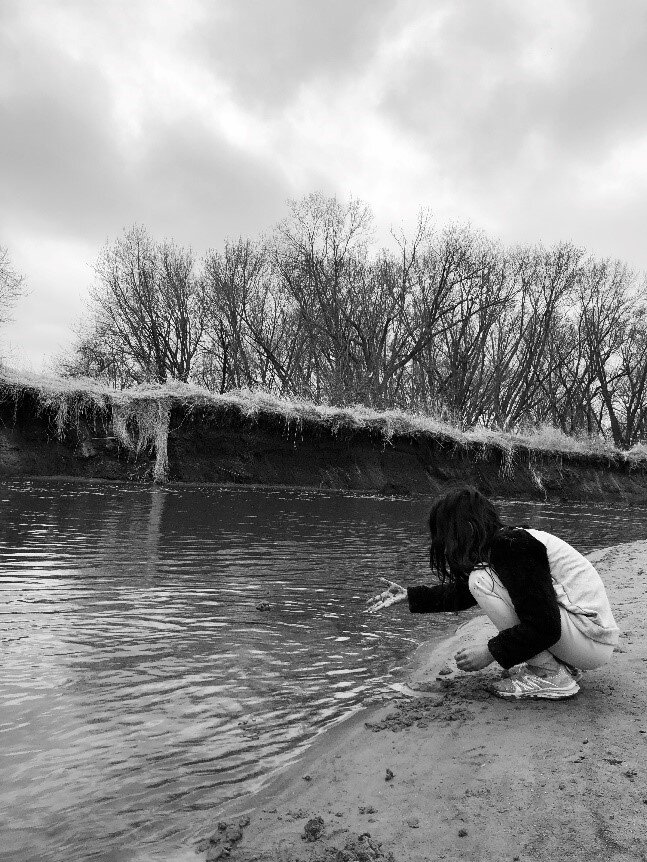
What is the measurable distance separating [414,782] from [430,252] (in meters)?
32.3

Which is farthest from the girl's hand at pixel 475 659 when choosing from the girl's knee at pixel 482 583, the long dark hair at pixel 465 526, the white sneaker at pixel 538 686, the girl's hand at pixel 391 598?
the girl's hand at pixel 391 598

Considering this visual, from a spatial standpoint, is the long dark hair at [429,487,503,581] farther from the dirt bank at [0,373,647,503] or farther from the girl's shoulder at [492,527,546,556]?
the dirt bank at [0,373,647,503]

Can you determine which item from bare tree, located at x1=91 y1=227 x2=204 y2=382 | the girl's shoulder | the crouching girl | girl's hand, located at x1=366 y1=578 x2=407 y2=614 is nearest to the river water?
girl's hand, located at x1=366 y1=578 x2=407 y2=614

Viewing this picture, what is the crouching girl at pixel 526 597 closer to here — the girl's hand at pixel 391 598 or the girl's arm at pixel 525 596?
the girl's arm at pixel 525 596

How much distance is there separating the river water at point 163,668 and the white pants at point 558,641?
89 centimetres

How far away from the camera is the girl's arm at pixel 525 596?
9.53 feet

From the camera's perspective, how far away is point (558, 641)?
9.80 feet

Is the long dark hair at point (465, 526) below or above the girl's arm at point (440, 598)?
above

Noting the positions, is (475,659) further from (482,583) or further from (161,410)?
(161,410)

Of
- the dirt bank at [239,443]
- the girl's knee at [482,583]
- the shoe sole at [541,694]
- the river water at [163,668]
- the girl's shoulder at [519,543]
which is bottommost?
the river water at [163,668]

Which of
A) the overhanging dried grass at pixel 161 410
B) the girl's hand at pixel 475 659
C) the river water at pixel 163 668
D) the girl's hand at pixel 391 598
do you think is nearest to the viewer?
the river water at pixel 163 668

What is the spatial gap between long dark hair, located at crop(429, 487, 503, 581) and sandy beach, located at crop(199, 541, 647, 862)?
72 centimetres

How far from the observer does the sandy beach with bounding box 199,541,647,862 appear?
1.88 meters

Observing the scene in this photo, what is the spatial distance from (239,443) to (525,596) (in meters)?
17.5
